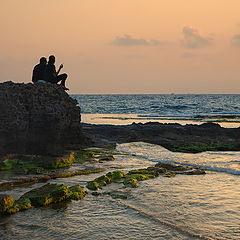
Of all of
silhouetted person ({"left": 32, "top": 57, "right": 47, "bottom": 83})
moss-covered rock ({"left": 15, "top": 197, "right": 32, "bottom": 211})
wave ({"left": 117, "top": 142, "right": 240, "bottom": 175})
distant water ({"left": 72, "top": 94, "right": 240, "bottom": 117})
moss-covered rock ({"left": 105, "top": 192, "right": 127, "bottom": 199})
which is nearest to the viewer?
moss-covered rock ({"left": 15, "top": 197, "right": 32, "bottom": 211})

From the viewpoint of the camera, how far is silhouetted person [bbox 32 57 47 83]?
15258mm

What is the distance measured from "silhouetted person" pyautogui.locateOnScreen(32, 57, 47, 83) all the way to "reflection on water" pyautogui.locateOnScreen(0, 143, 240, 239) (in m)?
6.87

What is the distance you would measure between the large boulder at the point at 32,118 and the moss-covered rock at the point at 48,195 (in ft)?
15.6

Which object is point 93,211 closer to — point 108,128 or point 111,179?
point 111,179

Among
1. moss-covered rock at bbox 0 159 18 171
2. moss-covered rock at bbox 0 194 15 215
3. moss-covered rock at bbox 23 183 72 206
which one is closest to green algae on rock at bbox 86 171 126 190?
moss-covered rock at bbox 23 183 72 206

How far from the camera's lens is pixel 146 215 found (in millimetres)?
6828

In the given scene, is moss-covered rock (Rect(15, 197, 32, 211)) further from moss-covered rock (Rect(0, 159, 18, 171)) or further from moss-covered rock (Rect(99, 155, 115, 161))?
moss-covered rock (Rect(99, 155, 115, 161))

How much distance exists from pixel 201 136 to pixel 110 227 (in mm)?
16173

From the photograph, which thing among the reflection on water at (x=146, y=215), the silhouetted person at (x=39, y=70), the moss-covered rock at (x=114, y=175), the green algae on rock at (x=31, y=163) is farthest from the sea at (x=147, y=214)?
the silhouetted person at (x=39, y=70)

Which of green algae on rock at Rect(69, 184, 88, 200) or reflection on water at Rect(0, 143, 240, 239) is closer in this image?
reflection on water at Rect(0, 143, 240, 239)

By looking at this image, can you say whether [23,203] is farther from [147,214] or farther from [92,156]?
[92,156]

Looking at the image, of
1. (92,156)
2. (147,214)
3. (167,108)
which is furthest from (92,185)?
(167,108)

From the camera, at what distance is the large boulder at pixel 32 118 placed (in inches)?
472

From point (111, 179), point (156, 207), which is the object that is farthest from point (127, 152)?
point (156, 207)
